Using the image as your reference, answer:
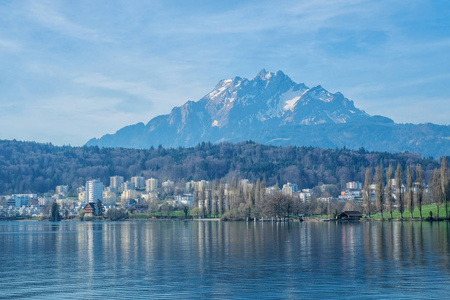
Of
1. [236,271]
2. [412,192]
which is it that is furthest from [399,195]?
[236,271]

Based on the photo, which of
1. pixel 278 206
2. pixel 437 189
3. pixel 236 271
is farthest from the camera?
pixel 278 206

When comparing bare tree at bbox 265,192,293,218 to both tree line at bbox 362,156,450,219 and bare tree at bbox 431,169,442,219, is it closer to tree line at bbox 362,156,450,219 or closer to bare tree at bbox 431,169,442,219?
tree line at bbox 362,156,450,219

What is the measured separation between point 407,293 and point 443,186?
104 meters

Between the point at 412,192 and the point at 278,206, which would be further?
the point at 278,206

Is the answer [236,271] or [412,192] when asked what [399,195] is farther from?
[236,271]

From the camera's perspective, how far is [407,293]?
131ft

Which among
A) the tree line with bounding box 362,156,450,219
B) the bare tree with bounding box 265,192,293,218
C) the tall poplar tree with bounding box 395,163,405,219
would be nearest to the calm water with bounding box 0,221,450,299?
the tree line with bounding box 362,156,450,219

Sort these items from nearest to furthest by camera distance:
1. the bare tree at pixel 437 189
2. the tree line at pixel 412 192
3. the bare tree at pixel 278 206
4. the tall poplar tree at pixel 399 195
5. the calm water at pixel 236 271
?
1. the calm water at pixel 236 271
2. the tree line at pixel 412 192
3. the bare tree at pixel 437 189
4. the tall poplar tree at pixel 399 195
5. the bare tree at pixel 278 206

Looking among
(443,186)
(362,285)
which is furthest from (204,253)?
(443,186)

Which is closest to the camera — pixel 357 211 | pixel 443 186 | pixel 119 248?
pixel 119 248

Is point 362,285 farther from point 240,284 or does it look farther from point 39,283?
point 39,283

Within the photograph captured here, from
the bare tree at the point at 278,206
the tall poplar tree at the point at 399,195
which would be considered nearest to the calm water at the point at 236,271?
the tall poplar tree at the point at 399,195

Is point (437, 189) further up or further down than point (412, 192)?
further up

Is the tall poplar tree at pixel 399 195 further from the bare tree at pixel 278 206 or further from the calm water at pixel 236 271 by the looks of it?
the calm water at pixel 236 271
